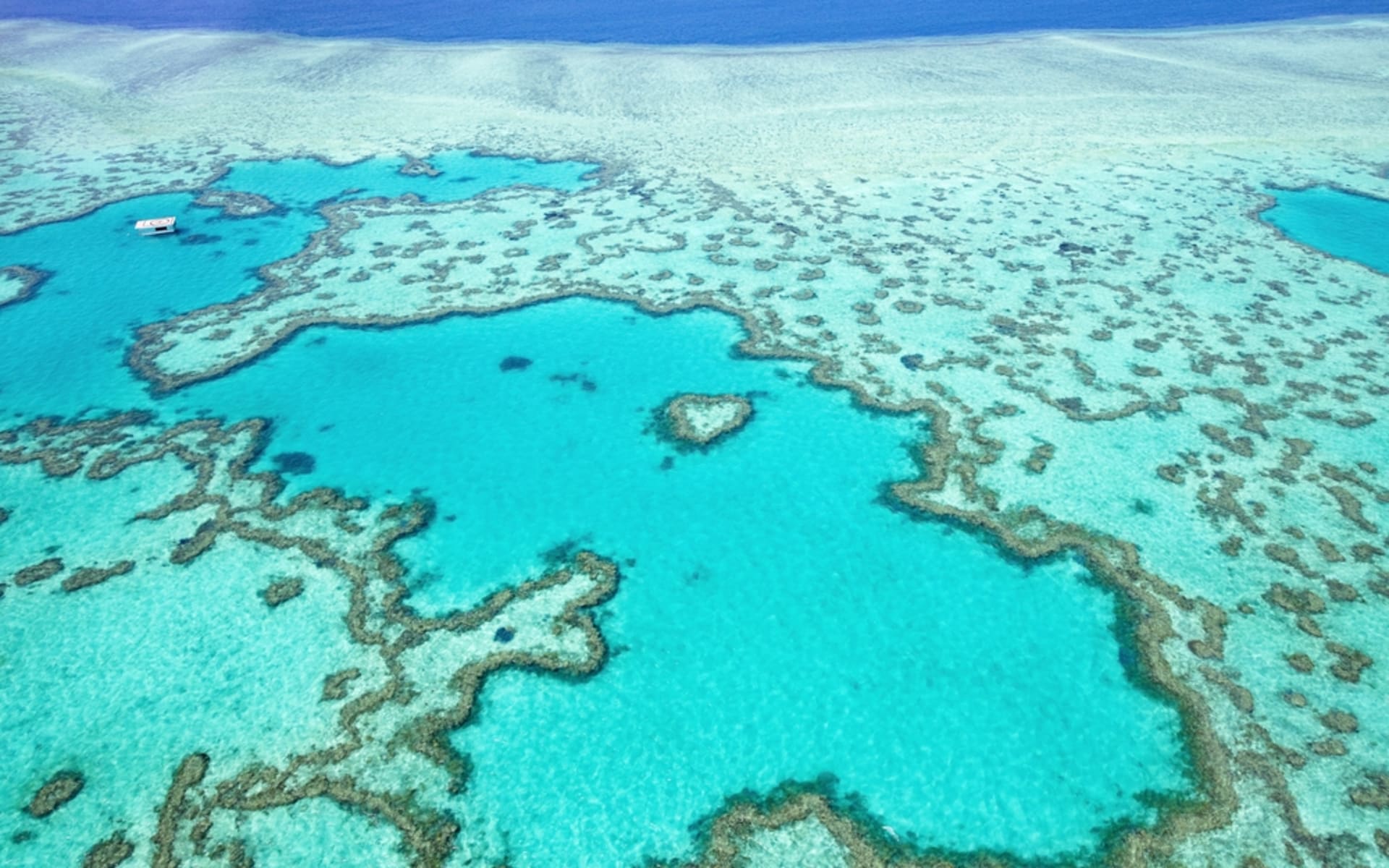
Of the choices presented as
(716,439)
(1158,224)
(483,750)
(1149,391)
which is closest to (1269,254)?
(1158,224)

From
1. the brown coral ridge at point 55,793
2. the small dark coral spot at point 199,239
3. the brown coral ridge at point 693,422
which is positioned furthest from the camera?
the small dark coral spot at point 199,239

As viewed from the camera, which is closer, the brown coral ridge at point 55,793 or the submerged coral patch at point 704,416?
the brown coral ridge at point 55,793

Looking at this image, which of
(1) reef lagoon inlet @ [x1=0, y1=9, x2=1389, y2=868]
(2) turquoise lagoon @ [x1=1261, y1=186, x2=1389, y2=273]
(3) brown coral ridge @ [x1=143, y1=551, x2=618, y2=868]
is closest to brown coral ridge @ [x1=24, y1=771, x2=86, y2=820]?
(1) reef lagoon inlet @ [x1=0, y1=9, x2=1389, y2=868]

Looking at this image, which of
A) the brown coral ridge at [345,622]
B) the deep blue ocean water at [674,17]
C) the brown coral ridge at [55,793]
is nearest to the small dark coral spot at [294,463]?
the brown coral ridge at [345,622]

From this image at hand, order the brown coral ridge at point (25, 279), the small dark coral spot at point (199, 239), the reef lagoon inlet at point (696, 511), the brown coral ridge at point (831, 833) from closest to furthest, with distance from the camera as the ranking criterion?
the brown coral ridge at point (831, 833) < the reef lagoon inlet at point (696, 511) < the brown coral ridge at point (25, 279) < the small dark coral spot at point (199, 239)

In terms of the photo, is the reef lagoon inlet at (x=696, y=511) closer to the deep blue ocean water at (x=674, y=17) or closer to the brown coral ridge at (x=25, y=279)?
the brown coral ridge at (x=25, y=279)

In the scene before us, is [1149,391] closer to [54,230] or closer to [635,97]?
[635,97]
